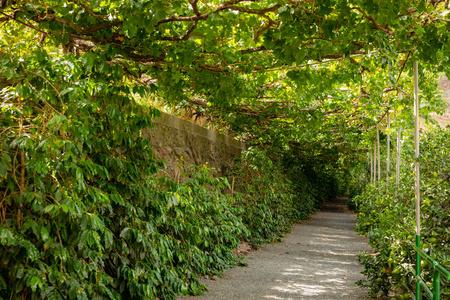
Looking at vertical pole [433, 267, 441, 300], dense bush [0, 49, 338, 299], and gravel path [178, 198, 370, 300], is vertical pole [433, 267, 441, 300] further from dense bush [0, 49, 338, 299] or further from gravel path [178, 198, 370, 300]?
gravel path [178, 198, 370, 300]

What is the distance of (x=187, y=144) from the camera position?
7.69m

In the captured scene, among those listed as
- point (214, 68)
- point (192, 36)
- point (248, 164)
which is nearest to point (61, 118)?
point (192, 36)

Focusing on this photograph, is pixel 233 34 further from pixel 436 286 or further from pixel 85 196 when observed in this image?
pixel 436 286

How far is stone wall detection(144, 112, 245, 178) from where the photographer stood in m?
6.55

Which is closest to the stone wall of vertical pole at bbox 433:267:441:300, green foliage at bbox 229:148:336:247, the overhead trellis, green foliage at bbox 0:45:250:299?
green foliage at bbox 229:148:336:247

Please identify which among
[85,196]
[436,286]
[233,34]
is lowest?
[436,286]

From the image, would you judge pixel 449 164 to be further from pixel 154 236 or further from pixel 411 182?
pixel 154 236

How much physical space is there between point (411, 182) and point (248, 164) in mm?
4262

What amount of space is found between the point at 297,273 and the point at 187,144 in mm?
2945

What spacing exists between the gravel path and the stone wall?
1.94 metres

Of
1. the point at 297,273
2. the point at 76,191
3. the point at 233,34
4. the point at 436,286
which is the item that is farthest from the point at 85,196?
the point at 297,273

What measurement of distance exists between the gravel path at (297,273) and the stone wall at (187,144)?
1942 mm

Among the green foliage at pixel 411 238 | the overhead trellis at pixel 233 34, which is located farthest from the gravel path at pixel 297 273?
the overhead trellis at pixel 233 34

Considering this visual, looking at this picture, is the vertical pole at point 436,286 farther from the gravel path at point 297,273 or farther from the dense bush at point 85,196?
the gravel path at point 297,273
